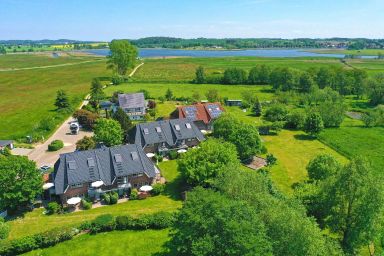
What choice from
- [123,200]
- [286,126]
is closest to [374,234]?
[123,200]

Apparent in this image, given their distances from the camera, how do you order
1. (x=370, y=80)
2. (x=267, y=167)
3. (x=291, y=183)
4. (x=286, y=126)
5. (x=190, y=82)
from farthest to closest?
1. (x=190, y=82)
2. (x=370, y=80)
3. (x=286, y=126)
4. (x=267, y=167)
5. (x=291, y=183)

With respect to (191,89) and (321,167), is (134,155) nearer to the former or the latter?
(321,167)

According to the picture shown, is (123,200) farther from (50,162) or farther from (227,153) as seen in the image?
(50,162)

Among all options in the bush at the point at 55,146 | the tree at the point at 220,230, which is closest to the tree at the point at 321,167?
the tree at the point at 220,230

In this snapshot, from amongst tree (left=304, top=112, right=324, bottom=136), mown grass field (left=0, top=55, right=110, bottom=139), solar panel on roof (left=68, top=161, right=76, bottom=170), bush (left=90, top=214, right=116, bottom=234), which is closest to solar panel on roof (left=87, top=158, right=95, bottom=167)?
solar panel on roof (left=68, top=161, right=76, bottom=170)

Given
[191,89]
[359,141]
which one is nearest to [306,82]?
[191,89]
